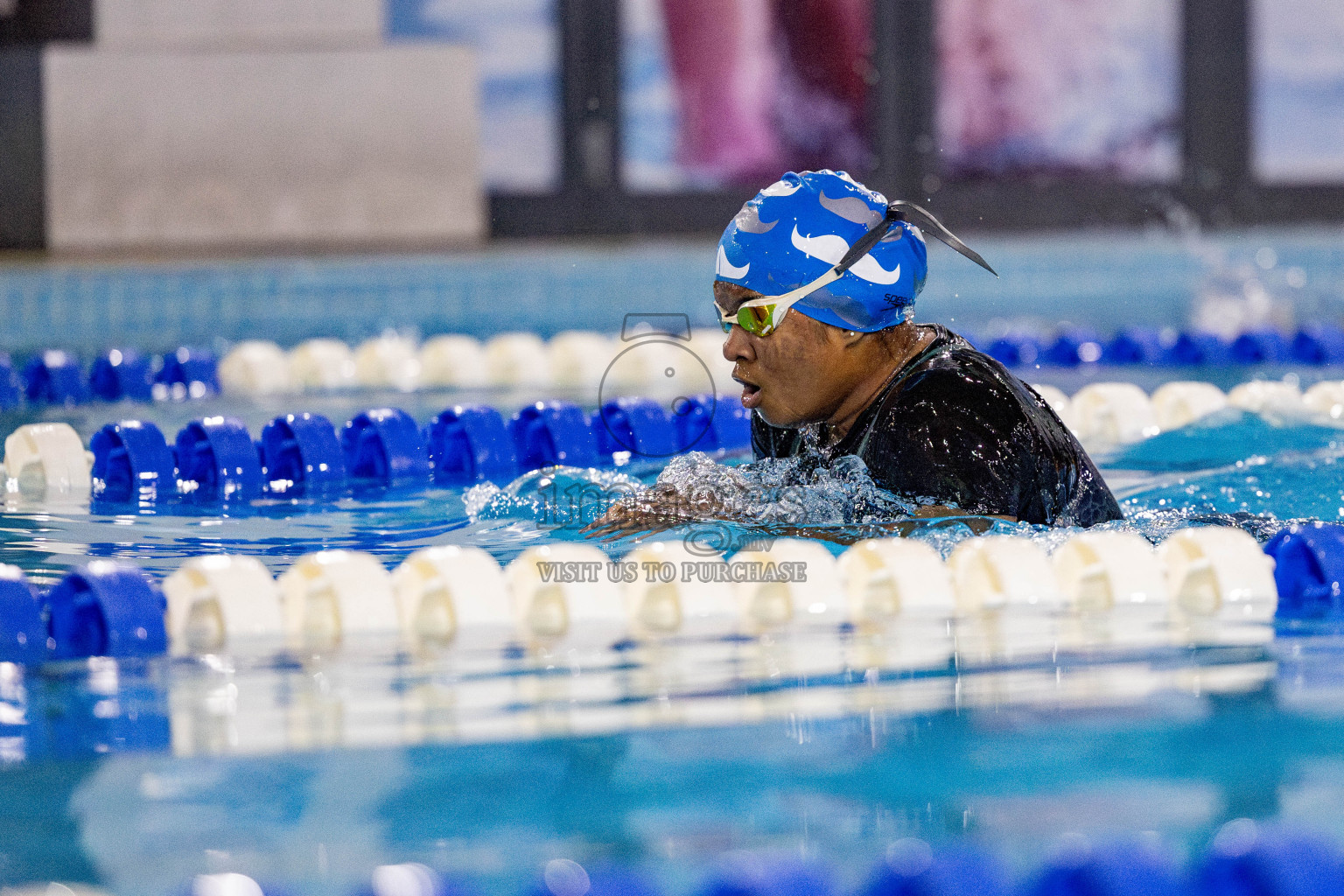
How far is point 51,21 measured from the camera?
9203 mm

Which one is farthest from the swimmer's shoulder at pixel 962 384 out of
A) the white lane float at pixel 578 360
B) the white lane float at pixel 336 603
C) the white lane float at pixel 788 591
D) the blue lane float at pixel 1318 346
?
the blue lane float at pixel 1318 346

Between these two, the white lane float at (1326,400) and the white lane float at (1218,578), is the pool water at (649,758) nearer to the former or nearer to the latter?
the white lane float at (1218,578)

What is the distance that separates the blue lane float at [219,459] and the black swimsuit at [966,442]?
1618 mm

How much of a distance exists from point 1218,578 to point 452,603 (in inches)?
44.3

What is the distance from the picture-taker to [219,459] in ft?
12.4

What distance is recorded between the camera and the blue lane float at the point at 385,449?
400cm

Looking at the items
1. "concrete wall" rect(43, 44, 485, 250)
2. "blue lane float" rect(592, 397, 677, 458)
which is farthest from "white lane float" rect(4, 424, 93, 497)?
"concrete wall" rect(43, 44, 485, 250)

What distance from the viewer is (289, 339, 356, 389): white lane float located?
224 inches

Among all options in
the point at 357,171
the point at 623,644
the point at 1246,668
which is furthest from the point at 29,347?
the point at 1246,668

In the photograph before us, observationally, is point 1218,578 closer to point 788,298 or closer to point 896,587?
point 896,587

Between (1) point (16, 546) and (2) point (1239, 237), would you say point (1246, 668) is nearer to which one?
(1) point (16, 546)

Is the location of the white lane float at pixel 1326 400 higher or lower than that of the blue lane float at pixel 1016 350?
lower

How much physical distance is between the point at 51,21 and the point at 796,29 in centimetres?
439

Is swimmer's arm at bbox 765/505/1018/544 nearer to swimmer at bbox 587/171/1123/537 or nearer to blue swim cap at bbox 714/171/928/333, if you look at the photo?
swimmer at bbox 587/171/1123/537
